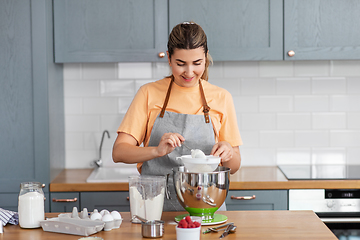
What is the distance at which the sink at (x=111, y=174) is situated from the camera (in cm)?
276

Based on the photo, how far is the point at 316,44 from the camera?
2.88 metres

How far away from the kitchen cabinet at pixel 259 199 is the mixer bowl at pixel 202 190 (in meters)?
1.11

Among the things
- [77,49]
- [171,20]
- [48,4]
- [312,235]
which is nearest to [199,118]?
[312,235]

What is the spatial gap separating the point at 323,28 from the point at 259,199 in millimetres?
1205

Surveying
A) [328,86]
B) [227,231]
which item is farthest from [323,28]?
[227,231]

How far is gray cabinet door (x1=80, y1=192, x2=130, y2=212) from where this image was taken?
8.88ft

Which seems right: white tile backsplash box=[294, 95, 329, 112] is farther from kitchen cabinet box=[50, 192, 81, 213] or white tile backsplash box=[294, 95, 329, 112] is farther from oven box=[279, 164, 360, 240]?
kitchen cabinet box=[50, 192, 81, 213]

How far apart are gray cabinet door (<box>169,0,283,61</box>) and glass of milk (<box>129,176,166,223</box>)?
150 cm

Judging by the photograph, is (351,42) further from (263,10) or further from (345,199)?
(345,199)

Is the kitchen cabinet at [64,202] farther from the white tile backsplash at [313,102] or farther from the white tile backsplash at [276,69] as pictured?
the white tile backsplash at [313,102]

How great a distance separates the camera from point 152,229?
4.76 feet

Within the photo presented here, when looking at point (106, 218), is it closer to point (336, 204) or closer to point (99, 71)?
point (336, 204)

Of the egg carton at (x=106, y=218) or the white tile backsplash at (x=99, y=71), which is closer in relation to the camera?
the egg carton at (x=106, y=218)

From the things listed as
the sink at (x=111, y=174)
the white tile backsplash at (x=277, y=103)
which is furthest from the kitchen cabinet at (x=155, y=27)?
the sink at (x=111, y=174)
